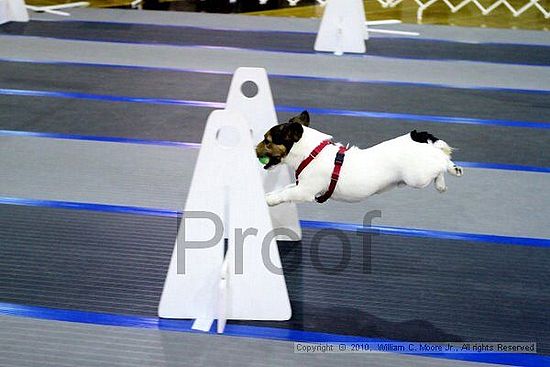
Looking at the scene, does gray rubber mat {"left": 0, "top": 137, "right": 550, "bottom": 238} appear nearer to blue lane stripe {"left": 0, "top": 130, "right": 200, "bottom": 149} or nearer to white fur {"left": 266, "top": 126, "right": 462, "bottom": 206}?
blue lane stripe {"left": 0, "top": 130, "right": 200, "bottom": 149}

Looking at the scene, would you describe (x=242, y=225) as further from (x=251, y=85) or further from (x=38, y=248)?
(x=251, y=85)

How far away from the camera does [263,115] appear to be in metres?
2.62

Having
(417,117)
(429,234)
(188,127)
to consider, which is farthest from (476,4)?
(429,234)

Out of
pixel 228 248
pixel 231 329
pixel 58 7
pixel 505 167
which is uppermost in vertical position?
pixel 58 7

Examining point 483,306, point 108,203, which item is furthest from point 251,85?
point 483,306

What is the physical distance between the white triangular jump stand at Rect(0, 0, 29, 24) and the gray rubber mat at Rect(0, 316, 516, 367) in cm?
446

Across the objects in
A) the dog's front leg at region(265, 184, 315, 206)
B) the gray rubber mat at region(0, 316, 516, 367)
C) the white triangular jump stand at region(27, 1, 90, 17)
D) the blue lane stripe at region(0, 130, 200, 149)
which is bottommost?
the gray rubber mat at region(0, 316, 516, 367)

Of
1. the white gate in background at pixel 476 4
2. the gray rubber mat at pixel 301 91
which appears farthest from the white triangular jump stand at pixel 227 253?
the white gate in background at pixel 476 4

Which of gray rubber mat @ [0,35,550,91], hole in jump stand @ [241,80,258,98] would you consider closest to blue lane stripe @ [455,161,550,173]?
hole in jump stand @ [241,80,258,98]

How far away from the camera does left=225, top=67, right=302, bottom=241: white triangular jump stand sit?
2592mm

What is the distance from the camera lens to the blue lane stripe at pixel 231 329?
6.99ft

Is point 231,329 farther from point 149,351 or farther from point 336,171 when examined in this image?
point 336,171

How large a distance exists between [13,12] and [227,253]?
466 centimetres

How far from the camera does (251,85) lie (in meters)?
4.11
